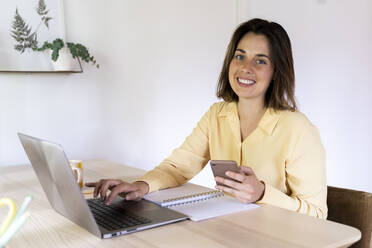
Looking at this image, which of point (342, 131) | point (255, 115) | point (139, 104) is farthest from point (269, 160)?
point (342, 131)

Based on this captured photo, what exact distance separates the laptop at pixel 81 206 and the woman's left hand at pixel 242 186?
0.15 metres

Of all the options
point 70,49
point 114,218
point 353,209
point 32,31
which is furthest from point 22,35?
point 353,209

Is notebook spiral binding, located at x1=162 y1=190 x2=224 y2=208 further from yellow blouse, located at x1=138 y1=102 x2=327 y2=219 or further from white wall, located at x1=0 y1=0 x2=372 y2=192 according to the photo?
white wall, located at x1=0 y1=0 x2=372 y2=192

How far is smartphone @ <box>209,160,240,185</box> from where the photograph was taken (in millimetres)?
966

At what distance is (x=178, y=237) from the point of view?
83cm

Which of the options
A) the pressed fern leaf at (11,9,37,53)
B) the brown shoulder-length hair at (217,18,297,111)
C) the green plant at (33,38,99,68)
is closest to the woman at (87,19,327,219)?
the brown shoulder-length hair at (217,18,297,111)

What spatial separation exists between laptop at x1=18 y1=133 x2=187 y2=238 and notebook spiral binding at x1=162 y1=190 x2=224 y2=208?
4 centimetres

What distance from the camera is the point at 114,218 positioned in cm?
95

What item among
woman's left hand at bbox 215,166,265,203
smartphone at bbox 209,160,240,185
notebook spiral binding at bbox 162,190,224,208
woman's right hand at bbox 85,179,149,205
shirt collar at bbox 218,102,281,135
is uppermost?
shirt collar at bbox 218,102,281,135

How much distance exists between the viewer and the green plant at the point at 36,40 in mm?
1986

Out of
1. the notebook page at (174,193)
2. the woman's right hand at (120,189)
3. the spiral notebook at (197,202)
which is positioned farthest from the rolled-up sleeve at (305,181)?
the woman's right hand at (120,189)

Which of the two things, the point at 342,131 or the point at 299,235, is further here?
the point at 342,131

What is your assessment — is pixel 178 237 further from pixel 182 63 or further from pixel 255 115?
pixel 182 63

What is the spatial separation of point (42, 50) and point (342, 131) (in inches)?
78.7
